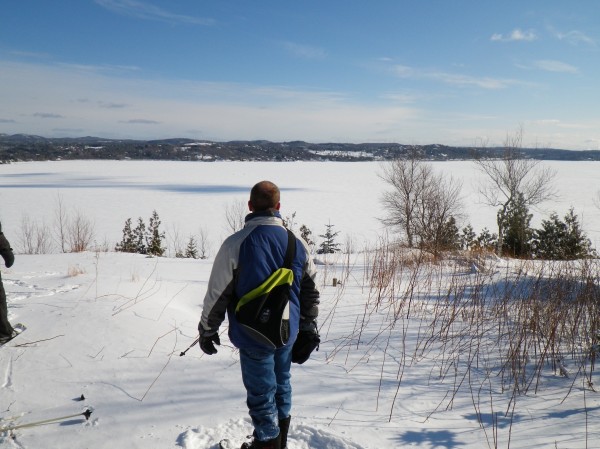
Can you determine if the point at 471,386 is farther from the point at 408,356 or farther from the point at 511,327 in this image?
the point at 511,327

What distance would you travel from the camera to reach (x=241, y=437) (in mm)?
2455

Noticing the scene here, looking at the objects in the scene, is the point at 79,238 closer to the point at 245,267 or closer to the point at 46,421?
the point at 46,421

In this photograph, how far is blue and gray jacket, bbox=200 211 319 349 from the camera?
2.14 meters

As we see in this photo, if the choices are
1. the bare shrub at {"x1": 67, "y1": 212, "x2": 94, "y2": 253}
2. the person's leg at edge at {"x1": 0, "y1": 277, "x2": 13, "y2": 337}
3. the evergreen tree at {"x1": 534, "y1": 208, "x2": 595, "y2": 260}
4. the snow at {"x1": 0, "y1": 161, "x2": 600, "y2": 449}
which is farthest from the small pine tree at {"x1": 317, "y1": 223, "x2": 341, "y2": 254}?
the person's leg at edge at {"x1": 0, "y1": 277, "x2": 13, "y2": 337}

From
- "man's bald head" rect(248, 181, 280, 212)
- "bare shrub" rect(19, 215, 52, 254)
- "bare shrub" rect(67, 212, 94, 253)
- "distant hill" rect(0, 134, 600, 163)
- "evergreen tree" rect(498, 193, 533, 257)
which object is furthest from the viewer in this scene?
"distant hill" rect(0, 134, 600, 163)

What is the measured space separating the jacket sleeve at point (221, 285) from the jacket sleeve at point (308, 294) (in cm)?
46

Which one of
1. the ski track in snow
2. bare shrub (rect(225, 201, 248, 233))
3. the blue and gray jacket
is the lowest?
bare shrub (rect(225, 201, 248, 233))

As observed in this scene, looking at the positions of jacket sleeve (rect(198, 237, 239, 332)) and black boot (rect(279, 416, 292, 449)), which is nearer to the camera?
jacket sleeve (rect(198, 237, 239, 332))

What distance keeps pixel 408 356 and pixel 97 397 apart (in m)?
2.63

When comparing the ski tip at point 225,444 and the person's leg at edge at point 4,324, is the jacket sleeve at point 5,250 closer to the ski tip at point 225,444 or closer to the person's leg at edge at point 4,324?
the person's leg at edge at point 4,324

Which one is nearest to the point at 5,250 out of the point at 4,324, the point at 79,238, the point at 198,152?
the point at 4,324

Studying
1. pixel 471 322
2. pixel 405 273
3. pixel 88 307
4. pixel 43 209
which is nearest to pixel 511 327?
pixel 471 322

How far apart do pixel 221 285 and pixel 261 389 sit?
2.06ft

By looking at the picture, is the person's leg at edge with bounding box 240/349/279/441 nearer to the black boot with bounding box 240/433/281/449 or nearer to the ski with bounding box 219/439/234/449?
the black boot with bounding box 240/433/281/449
